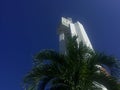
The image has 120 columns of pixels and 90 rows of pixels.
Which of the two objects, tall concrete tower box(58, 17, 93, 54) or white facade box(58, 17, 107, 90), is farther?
tall concrete tower box(58, 17, 93, 54)

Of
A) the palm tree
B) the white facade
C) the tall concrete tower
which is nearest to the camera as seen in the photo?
the palm tree

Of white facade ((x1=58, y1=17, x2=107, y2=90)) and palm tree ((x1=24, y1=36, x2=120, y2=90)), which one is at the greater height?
white facade ((x1=58, y1=17, x2=107, y2=90))

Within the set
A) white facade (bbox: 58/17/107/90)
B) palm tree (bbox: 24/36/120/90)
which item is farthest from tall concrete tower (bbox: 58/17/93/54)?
palm tree (bbox: 24/36/120/90)

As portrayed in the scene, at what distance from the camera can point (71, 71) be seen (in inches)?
419

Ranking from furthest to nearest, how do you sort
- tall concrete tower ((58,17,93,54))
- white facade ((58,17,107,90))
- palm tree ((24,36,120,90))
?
tall concrete tower ((58,17,93,54)) → white facade ((58,17,107,90)) → palm tree ((24,36,120,90))

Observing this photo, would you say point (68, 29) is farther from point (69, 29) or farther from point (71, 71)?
point (71, 71)

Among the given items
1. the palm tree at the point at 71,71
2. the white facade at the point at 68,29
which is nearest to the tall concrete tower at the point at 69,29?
the white facade at the point at 68,29

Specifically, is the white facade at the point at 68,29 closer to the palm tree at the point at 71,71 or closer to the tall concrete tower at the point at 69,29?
the tall concrete tower at the point at 69,29

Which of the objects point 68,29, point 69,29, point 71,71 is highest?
point 68,29

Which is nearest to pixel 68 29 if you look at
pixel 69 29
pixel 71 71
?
pixel 69 29

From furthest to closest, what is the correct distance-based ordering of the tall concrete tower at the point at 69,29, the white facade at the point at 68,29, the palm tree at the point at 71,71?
the tall concrete tower at the point at 69,29, the white facade at the point at 68,29, the palm tree at the point at 71,71

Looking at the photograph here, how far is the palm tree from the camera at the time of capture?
1052cm

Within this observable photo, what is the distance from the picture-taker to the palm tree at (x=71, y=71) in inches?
414

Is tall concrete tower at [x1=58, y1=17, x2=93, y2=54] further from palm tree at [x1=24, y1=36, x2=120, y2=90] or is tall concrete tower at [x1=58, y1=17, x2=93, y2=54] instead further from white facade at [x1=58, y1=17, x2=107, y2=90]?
palm tree at [x1=24, y1=36, x2=120, y2=90]
